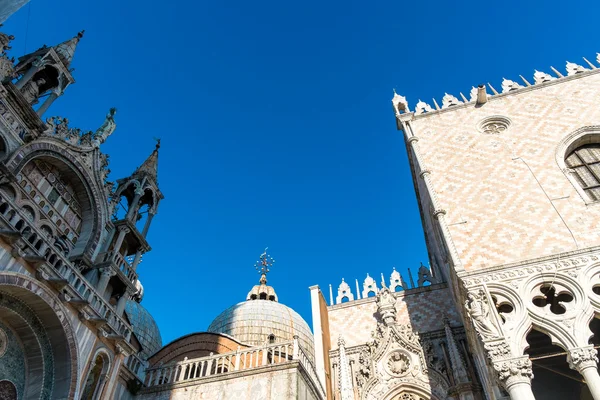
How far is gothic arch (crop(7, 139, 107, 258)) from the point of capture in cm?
1188

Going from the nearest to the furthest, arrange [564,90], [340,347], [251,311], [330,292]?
[340,347] < [564,90] < [330,292] < [251,311]

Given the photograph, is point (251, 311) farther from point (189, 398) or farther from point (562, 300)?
point (562, 300)

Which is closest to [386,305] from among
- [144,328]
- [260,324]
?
[260,324]

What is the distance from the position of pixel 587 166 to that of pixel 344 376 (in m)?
8.51

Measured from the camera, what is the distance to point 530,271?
955cm

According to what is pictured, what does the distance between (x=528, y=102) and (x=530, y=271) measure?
679 cm

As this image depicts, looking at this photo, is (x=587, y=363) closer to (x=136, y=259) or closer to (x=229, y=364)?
(x=229, y=364)

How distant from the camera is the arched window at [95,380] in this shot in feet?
32.2

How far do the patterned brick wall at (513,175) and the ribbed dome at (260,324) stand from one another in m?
12.7

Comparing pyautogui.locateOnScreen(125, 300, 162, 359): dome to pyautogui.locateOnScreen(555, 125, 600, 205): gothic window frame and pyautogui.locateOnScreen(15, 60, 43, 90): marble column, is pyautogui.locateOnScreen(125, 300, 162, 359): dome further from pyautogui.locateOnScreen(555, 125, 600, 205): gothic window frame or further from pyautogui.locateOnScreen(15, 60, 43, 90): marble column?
pyautogui.locateOnScreen(555, 125, 600, 205): gothic window frame

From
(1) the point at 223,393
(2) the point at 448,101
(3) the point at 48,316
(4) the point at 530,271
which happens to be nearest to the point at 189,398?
(1) the point at 223,393

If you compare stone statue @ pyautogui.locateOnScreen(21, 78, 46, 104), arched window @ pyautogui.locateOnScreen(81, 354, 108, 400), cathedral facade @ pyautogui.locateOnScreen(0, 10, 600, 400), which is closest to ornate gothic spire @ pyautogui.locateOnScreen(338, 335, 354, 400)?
cathedral facade @ pyautogui.locateOnScreen(0, 10, 600, 400)

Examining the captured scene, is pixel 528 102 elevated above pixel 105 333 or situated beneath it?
elevated above

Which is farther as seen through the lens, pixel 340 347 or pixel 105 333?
pixel 340 347
